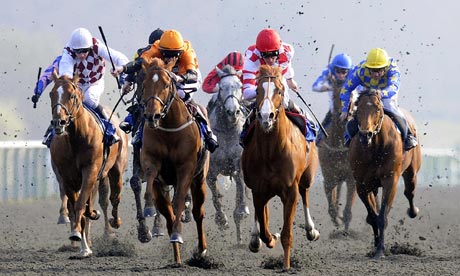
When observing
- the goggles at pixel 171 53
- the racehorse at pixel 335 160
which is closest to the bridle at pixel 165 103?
the goggles at pixel 171 53

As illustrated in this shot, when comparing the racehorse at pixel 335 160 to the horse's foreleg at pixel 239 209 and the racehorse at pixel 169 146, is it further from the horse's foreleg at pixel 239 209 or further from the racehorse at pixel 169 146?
the racehorse at pixel 169 146

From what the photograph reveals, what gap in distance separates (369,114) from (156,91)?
2470 mm

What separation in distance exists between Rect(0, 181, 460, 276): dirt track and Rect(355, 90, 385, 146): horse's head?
1.19 metres

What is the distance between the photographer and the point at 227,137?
43.0 ft

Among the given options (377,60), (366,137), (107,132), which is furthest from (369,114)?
(107,132)

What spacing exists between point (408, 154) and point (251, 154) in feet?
9.34

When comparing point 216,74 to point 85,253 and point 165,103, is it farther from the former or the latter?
point 165,103

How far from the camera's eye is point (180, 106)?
32.7 feet

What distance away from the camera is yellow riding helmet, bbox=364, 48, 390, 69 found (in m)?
11.8

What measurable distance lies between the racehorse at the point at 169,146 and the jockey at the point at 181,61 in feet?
0.74

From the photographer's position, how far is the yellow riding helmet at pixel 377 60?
1183cm

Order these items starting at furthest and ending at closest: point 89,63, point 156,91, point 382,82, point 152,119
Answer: point 382,82, point 89,63, point 156,91, point 152,119

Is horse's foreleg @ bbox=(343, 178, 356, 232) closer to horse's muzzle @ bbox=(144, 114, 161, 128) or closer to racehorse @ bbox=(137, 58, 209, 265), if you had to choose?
racehorse @ bbox=(137, 58, 209, 265)

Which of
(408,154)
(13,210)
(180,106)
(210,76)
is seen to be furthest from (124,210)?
(180,106)
